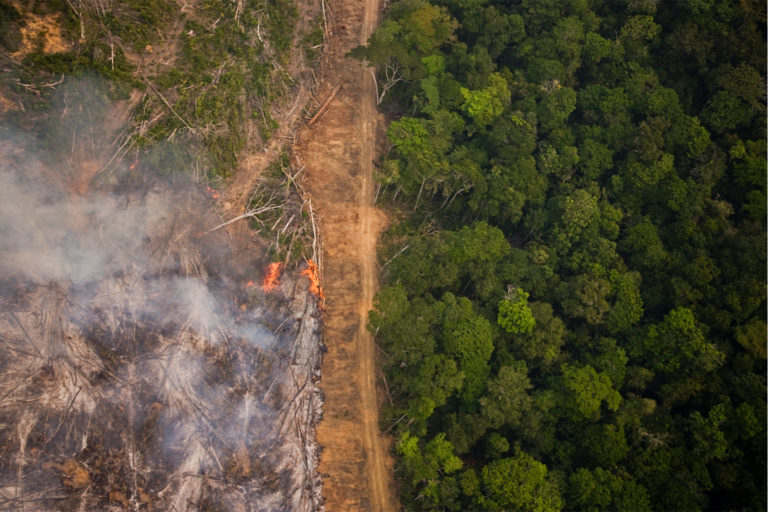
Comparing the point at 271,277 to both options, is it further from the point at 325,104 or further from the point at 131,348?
the point at 325,104

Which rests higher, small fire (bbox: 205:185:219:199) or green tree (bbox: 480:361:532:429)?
small fire (bbox: 205:185:219:199)

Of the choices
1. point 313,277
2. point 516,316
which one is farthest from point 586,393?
point 313,277

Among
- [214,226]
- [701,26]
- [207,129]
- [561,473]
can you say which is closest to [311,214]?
[214,226]

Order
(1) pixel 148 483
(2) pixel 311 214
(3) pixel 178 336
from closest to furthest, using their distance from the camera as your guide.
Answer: (1) pixel 148 483
(3) pixel 178 336
(2) pixel 311 214

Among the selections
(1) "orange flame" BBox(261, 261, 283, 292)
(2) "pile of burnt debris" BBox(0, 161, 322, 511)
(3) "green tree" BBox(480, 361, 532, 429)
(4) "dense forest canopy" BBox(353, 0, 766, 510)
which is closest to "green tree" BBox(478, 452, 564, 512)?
(4) "dense forest canopy" BBox(353, 0, 766, 510)

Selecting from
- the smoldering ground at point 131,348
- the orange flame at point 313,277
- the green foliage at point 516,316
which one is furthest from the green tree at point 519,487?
the orange flame at point 313,277

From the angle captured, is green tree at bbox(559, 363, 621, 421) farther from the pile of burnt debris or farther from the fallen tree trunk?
the fallen tree trunk

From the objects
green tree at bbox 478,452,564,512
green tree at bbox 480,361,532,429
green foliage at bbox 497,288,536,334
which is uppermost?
green foliage at bbox 497,288,536,334

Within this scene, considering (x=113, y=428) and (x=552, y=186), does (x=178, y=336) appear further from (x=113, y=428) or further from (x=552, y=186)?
(x=552, y=186)
